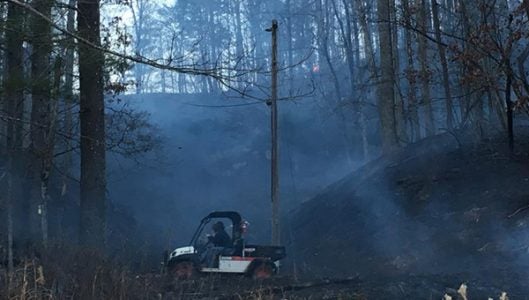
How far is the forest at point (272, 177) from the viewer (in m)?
10.9

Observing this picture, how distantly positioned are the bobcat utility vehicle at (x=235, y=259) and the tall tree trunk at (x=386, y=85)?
30.8 feet

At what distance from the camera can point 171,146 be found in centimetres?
4206

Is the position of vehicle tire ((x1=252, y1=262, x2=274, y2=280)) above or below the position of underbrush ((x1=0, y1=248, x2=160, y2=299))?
below

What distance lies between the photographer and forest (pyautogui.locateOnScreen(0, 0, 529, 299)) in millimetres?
10883

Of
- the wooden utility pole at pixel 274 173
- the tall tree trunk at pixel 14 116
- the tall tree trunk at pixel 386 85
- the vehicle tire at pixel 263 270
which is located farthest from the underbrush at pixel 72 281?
the tall tree trunk at pixel 386 85

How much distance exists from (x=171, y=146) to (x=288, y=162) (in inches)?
285

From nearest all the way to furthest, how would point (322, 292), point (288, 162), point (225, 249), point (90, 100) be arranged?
1. point (322, 292)
2. point (90, 100)
3. point (225, 249)
4. point (288, 162)

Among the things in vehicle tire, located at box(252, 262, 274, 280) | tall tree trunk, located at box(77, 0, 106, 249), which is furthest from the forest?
vehicle tire, located at box(252, 262, 274, 280)

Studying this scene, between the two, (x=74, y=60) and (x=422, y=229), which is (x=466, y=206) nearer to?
(x=422, y=229)

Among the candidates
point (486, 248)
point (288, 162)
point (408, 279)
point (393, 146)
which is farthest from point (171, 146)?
point (408, 279)

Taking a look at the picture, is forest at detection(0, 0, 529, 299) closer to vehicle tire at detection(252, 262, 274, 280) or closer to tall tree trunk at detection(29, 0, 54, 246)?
tall tree trunk at detection(29, 0, 54, 246)

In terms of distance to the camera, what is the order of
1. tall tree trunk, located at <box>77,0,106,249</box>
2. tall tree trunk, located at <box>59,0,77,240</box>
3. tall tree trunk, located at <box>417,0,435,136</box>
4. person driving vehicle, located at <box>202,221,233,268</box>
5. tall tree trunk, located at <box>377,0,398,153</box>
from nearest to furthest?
tall tree trunk, located at <box>59,0,77,240</box> < tall tree trunk, located at <box>77,0,106,249</box> < person driving vehicle, located at <box>202,221,233,268</box> < tall tree trunk, located at <box>417,0,435,136</box> < tall tree trunk, located at <box>377,0,398,153</box>

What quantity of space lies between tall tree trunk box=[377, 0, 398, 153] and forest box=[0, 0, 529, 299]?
7 cm

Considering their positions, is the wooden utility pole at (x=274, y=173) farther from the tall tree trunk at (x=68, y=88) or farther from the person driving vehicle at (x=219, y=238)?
the tall tree trunk at (x=68, y=88)
